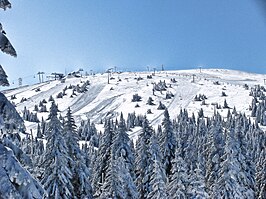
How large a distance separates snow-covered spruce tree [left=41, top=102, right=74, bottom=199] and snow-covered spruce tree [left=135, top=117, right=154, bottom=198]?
49.1 ft

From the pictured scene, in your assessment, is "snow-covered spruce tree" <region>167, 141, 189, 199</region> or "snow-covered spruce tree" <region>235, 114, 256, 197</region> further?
"snow-covered spruce tree" <region>235, 114, 256, 197</region>

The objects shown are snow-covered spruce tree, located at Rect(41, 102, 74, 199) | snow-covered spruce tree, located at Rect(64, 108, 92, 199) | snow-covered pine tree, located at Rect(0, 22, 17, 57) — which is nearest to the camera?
snow-covered pine tree, located at Rect(0, 22, 17, 57)

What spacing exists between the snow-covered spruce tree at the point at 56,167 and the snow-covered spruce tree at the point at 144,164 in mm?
14957

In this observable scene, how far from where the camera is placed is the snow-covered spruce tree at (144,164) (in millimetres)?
41625

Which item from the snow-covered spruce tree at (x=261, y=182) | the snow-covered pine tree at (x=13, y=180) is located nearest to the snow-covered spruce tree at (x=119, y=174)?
the snow-covered spruce tree at (x=261, y=182)

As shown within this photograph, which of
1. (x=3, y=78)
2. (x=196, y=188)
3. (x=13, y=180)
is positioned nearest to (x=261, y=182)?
(x=196, y=188)

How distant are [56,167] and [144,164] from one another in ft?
56.9

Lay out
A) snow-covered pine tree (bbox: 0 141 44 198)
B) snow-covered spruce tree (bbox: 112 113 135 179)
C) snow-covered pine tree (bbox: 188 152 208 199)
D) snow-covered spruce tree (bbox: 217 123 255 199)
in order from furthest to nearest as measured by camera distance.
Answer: snow-covered spruce tree (bbox: 112 113 135 179)
snow-covered spruce tree (bbox: 217 123 255 199)
snow-covered pine tree (bbox: 188 152 208 199)
snow-covered pine tree (bbox: 0 141 44 198)

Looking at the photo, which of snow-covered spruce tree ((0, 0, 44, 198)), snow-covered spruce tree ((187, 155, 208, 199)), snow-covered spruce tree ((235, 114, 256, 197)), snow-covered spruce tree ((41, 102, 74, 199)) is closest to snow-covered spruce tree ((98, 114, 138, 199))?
snow-covered spruce tree ((41, 102, 74, 199))

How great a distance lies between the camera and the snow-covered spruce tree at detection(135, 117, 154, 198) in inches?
1639

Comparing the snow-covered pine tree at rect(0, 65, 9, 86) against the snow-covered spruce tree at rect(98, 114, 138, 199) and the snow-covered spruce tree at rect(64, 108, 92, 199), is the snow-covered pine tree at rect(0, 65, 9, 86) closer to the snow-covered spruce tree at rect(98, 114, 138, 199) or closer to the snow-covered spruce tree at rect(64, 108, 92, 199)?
the snow-covered spruce tree at rect(64, 108, 92, 199)

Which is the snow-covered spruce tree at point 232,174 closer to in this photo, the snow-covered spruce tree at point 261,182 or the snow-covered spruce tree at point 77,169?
the snow-covered spruce tree at point 261,182

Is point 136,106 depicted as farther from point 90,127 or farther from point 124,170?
point 124,170

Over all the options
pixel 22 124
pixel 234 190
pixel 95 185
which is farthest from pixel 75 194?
pixel 22 124
